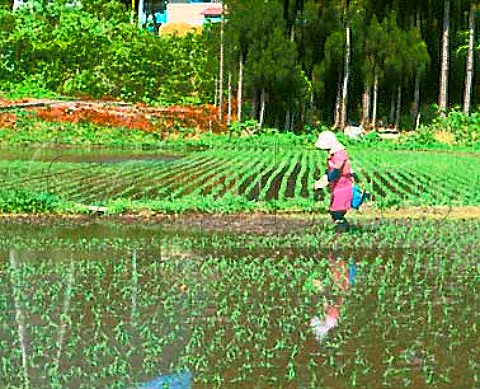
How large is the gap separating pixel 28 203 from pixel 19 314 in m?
7.00

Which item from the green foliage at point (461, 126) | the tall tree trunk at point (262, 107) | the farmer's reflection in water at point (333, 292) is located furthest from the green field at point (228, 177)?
the farmer's reflection in water at point (333, 292)

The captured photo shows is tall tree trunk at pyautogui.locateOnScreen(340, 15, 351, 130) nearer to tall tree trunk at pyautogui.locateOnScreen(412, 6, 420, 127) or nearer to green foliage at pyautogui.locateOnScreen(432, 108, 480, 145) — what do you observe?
tall tree trunk at pyautogui.locateOnScreen(412, 6, 420, 127)

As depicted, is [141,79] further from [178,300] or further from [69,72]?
[178,300]

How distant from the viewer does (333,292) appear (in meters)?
8.85

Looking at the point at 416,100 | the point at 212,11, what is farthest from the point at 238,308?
the point at 212,11

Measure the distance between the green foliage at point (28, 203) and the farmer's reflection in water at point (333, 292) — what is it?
17.0 ft

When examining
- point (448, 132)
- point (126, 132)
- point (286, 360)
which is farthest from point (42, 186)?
point (448, 132)

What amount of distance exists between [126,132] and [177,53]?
10123 mm

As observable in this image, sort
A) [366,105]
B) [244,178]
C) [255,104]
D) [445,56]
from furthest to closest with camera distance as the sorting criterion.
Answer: [366,105], [255,104], [445,56], [244,178]

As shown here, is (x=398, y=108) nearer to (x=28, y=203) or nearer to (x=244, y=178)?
(x=244, y=178)

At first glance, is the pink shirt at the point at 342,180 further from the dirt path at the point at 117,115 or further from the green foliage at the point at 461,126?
the dirt path at the point at 117,115

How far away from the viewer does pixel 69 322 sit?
7496mm

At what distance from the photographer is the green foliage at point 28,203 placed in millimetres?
14492

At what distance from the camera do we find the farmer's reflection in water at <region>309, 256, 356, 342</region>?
7484 mm
